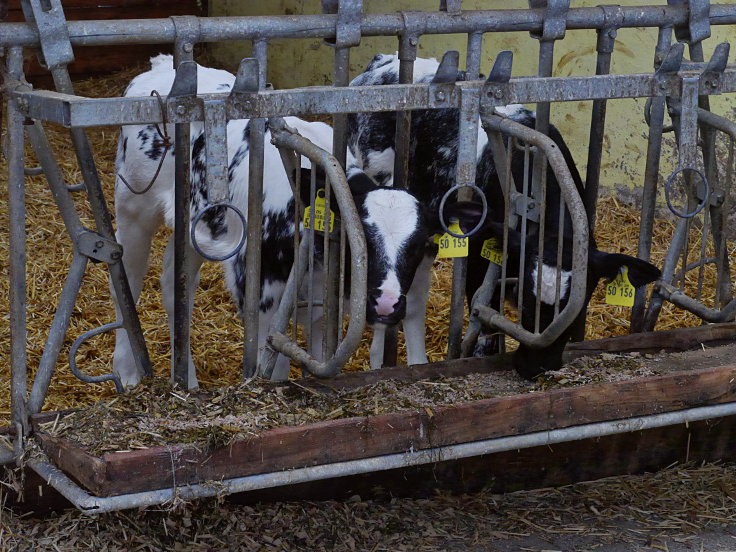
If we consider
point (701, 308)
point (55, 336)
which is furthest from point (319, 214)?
point (701, 308)

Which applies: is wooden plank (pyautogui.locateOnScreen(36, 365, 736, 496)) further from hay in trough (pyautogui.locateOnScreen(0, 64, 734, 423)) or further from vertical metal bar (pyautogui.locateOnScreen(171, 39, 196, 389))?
hay in trough (pyautogui.locateOnScreen(0, 64, 734, 423))

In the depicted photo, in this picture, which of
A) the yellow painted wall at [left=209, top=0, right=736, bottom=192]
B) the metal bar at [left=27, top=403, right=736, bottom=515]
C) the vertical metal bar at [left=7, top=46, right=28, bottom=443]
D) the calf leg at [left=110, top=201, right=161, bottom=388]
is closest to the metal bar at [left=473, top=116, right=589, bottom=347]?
the metal bar at [left=27, top=403, right=736, bottom=515]

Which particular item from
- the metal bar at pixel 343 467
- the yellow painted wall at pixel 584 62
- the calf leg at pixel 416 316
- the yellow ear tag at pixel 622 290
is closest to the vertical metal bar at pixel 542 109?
the yellow ear tag at pixel 622 290

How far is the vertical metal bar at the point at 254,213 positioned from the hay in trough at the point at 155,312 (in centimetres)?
109

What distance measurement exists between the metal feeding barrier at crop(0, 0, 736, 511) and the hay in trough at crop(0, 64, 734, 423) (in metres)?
1.26

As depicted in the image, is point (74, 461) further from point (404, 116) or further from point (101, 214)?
point (404, 116)

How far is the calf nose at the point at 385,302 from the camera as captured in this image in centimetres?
371

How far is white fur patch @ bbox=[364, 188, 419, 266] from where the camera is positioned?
153 inches

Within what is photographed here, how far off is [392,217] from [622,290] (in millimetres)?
901

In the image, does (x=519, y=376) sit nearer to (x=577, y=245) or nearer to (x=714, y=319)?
(x=577, y=245)

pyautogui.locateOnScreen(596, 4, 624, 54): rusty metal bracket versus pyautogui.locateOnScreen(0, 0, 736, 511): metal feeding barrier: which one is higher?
pyautogui.locateOnScreen(596, 4, 624, 54): rusty metal bracket

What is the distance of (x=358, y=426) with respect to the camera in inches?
128

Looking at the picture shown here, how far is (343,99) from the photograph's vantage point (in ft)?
11.3

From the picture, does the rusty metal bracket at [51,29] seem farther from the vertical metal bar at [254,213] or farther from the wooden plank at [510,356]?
the wooden plank at [510,356]
